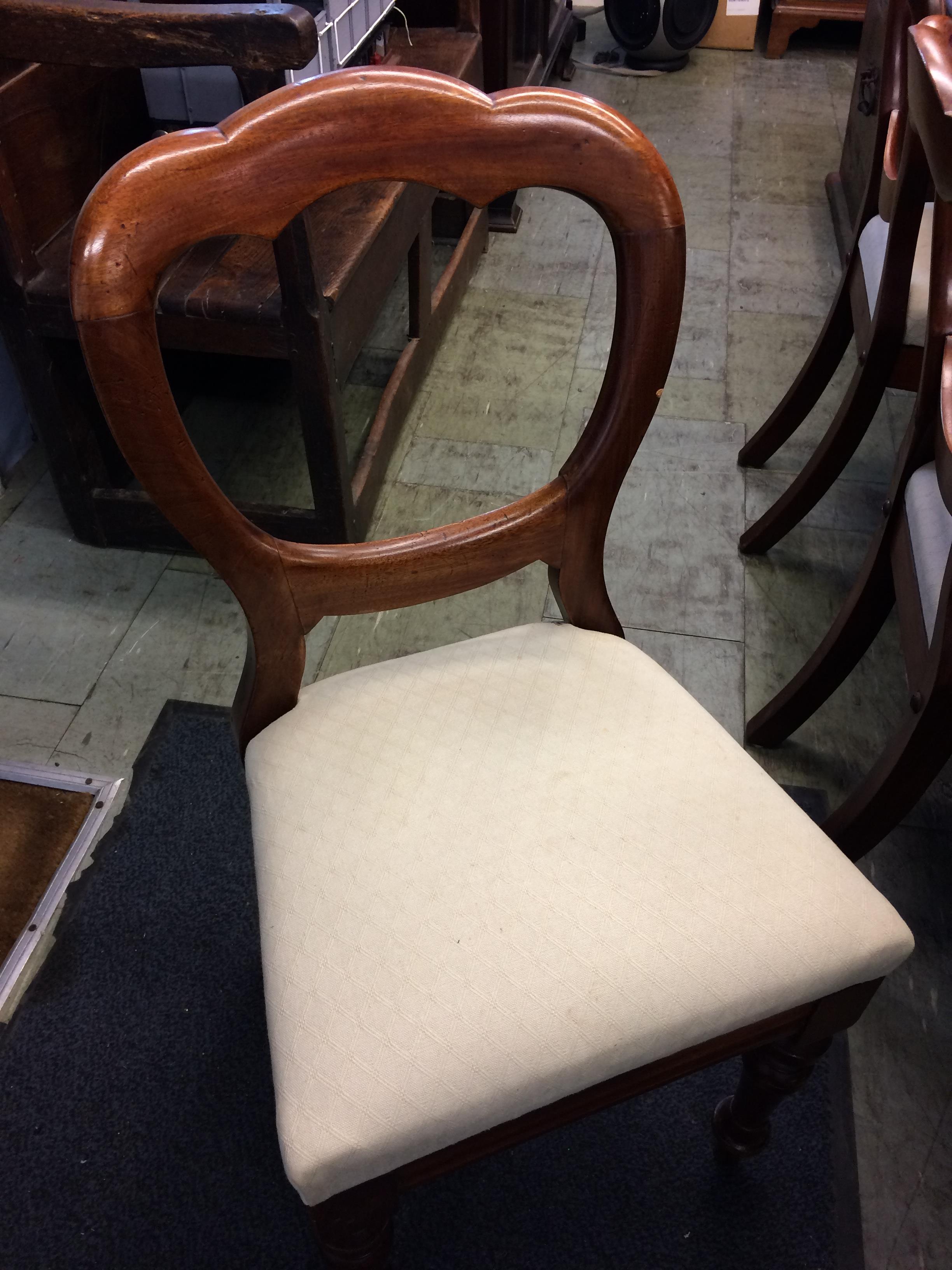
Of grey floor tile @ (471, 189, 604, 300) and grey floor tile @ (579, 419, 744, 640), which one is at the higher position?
grey floor tile @ (471, 189, 604, 300)

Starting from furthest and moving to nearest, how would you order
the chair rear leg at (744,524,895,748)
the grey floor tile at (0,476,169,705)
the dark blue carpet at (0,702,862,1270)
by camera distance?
the grey floor tile at (0,476,169,705), the chair rear leg at (744,524,895,748), the dark blue carpet at (0,702,862,1270)

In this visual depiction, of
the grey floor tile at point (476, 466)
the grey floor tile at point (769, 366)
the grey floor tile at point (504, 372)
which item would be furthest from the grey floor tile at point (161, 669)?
the grey floor tile at point (769, 366)

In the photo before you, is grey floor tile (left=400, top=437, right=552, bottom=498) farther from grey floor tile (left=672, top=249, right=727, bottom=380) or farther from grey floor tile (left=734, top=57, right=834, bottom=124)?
grey floor tile (left=734, top=57, right=834, bottom=124)

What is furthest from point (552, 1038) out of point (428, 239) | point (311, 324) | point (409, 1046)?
point (428, 239)

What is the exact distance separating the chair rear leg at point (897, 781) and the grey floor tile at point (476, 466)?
84cm

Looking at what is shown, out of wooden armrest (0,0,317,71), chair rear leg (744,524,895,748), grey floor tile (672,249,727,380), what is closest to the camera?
wooden armrest (0,0,317,71)

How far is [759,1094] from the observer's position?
2.79 feet

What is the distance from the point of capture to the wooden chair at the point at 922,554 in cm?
83

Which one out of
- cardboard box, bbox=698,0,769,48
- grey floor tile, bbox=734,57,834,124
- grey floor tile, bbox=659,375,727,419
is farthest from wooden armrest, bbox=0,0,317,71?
cardboard box, bbox=698,0,769,48

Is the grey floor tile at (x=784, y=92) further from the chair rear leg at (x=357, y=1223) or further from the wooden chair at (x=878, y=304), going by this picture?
the chair rear leg at (x=357, y=1223)

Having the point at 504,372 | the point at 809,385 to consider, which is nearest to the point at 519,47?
the point at 504,372

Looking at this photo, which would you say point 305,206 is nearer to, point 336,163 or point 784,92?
point 336,163

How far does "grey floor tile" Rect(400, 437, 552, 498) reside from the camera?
1.74 meters

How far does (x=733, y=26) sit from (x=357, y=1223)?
12.6ft
